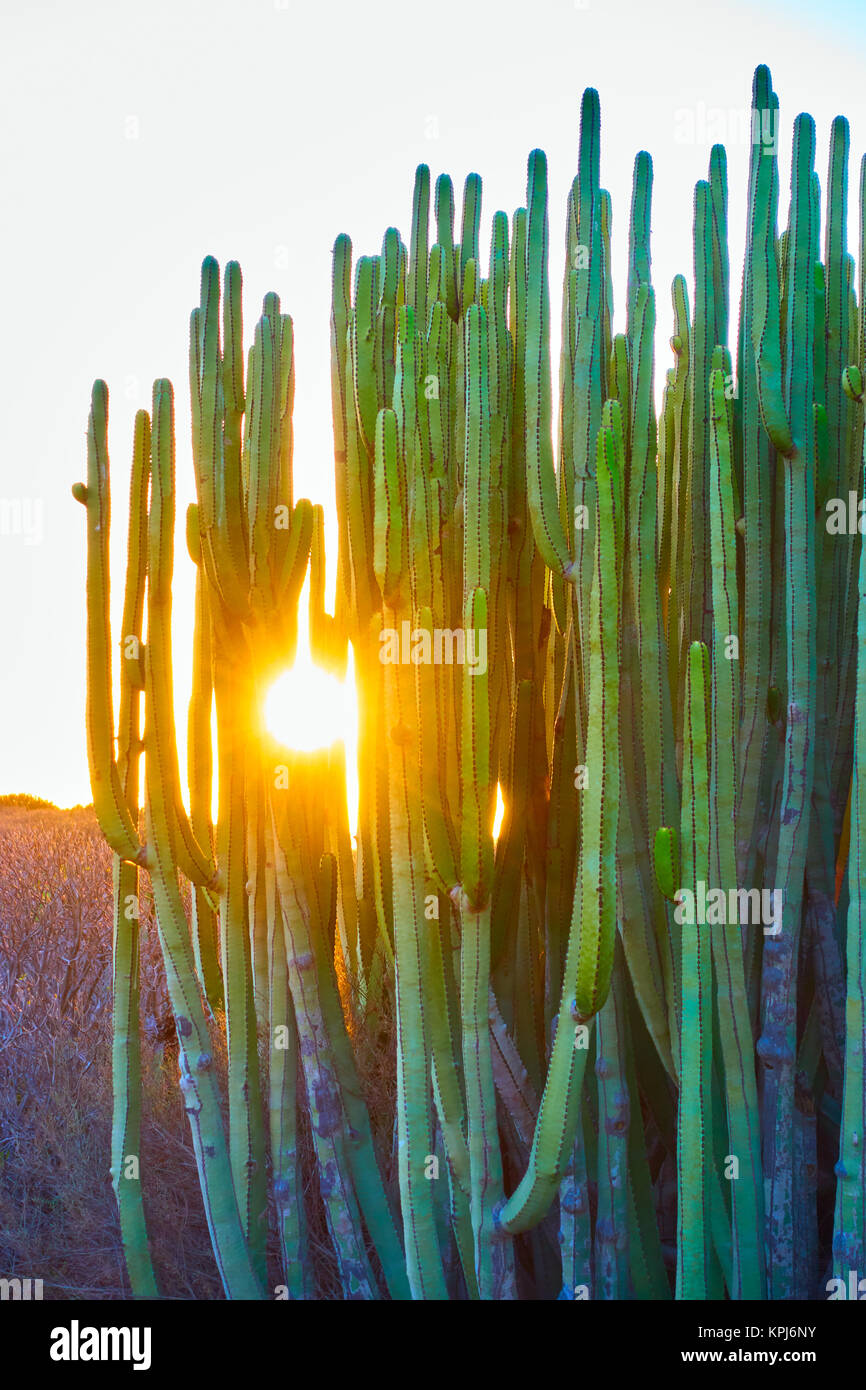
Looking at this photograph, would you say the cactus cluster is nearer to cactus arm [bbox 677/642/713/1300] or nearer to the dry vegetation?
cactus arm [bbox 677/642/713/1300]

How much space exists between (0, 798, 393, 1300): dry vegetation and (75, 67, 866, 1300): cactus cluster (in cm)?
55

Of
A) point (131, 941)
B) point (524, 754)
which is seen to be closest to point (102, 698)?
point (131, 941)

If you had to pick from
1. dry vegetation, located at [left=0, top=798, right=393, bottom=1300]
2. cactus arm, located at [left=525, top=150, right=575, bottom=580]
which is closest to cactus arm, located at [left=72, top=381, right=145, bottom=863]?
cactus arm, located at [left=525, top=150, right=575, bottom=580]

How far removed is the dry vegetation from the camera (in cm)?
271

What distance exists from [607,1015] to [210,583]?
103cm

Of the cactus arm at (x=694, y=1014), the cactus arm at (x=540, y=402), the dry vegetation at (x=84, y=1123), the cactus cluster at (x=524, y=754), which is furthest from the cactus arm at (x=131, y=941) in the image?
the cactus arm at (x=694, y=1014)

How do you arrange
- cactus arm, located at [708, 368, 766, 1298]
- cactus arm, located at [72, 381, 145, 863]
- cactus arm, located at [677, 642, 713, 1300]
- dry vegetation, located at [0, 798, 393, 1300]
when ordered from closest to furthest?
cactus arm, located at [677, 642, 713, 1300] < cactus arm, located at [708, 368, 766, 1298] < cactus arm, located at [72, 381, 145, 863] < dry vegetation, located at [0, 798, 393, 1300]

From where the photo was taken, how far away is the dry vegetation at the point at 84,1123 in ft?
8.87

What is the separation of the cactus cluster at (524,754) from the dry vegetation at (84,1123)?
0.55 m

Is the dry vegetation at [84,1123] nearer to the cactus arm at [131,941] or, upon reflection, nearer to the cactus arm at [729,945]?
the cactus arm at [131,941]

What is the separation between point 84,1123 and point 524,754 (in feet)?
6.50

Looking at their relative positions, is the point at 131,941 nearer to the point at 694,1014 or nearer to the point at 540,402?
the point at 694,1014

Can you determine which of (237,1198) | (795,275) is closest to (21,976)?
(237,1198)

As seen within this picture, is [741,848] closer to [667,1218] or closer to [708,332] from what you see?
[667,1218]
